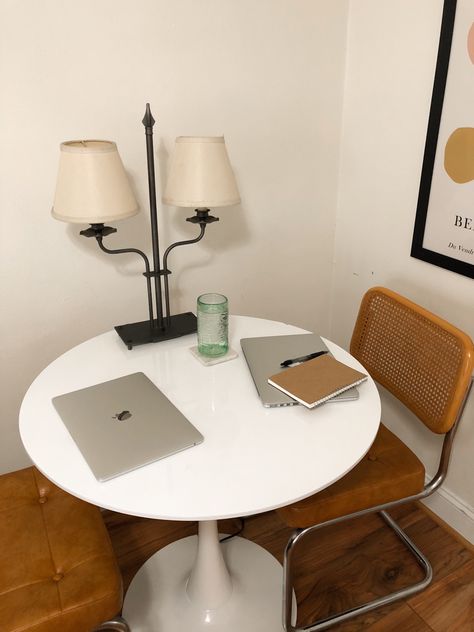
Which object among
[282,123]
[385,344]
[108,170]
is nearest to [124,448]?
[108,170]

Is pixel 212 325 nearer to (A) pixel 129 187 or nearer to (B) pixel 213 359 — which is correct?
(B) pixel 213 359

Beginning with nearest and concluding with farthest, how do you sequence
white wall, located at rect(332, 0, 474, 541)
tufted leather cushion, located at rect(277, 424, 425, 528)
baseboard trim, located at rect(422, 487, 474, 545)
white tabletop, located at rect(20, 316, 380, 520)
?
white tabletop, located at rect(20, 316, 380, 520), tufted leather cushion, located at rect(277, 424, 425, 528), white wall, located at rect(332, 0, 474, 541), baseboard trim, located at rect(422, 487, 474, 545)

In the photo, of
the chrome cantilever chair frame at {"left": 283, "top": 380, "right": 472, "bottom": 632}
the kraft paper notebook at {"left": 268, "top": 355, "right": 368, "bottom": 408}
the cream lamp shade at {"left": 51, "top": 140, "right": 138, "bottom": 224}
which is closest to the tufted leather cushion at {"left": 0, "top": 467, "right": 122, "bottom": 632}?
the chrome cantilever chair frame at {"left": 283, "top": 380, "right": 472, "bottom": 632}

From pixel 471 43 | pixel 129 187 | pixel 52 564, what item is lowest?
pixel 52 564

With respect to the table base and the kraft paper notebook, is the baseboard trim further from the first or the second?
the kraft paper notebook

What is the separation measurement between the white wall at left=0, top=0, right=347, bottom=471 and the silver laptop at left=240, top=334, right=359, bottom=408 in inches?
21.3

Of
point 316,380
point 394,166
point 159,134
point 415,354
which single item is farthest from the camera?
point 394,166

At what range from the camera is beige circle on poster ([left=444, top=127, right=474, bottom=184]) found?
1492 mm

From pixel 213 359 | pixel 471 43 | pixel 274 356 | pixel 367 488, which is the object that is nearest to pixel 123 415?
pixel 213 359

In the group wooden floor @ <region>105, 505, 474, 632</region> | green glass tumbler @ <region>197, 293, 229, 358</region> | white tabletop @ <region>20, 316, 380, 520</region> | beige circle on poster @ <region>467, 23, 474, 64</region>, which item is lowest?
wooden floor @ <region>105, 505, 474, 632</region>

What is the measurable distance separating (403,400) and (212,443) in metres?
0.72

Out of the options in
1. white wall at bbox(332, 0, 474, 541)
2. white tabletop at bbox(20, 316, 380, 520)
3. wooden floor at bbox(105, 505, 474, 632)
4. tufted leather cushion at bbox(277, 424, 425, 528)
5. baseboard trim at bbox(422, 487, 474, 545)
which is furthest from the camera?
baseboard trim at bbox(422, 487, 474, 545)

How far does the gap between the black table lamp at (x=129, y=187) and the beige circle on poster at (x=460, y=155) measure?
0.69 meters

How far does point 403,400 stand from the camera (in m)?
1.54
